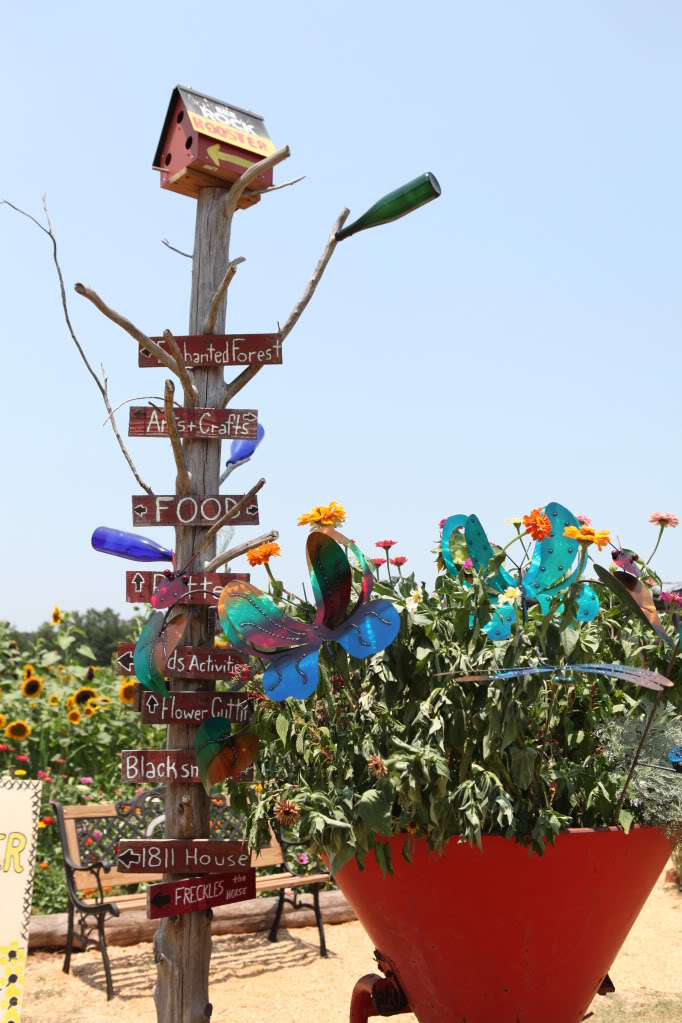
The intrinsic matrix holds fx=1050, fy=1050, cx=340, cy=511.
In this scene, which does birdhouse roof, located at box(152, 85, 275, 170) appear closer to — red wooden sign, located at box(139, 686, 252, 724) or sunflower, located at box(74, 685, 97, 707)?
red wooden sign, located at box(139, 686, 252, 724)

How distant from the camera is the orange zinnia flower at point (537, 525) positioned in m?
2.20

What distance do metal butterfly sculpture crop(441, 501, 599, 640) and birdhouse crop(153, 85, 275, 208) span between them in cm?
148

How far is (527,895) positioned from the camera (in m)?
2.11

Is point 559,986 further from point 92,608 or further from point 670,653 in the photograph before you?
point 92,608

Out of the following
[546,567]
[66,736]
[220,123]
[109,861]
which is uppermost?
[220,123]

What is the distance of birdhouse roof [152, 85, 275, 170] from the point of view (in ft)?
10.4

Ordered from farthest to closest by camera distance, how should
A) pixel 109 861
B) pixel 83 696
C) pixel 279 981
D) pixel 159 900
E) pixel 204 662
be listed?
pixel 83 696 < pixel 109 861 < pixel 279 981 < pixel 204 662 < pixel 159 900

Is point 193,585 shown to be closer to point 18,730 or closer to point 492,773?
point 492,773

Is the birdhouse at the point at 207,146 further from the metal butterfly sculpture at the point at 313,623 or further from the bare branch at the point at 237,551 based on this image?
the metal butterfly sculpture at the point at 313,623

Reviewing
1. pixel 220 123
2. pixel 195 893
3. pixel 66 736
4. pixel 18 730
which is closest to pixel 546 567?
pixel 195 893

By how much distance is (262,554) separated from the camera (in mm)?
2682

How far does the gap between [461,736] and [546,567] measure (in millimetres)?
432

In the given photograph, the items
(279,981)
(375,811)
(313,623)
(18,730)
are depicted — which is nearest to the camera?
(375,811)

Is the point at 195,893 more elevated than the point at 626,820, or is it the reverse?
the point at 626,820
